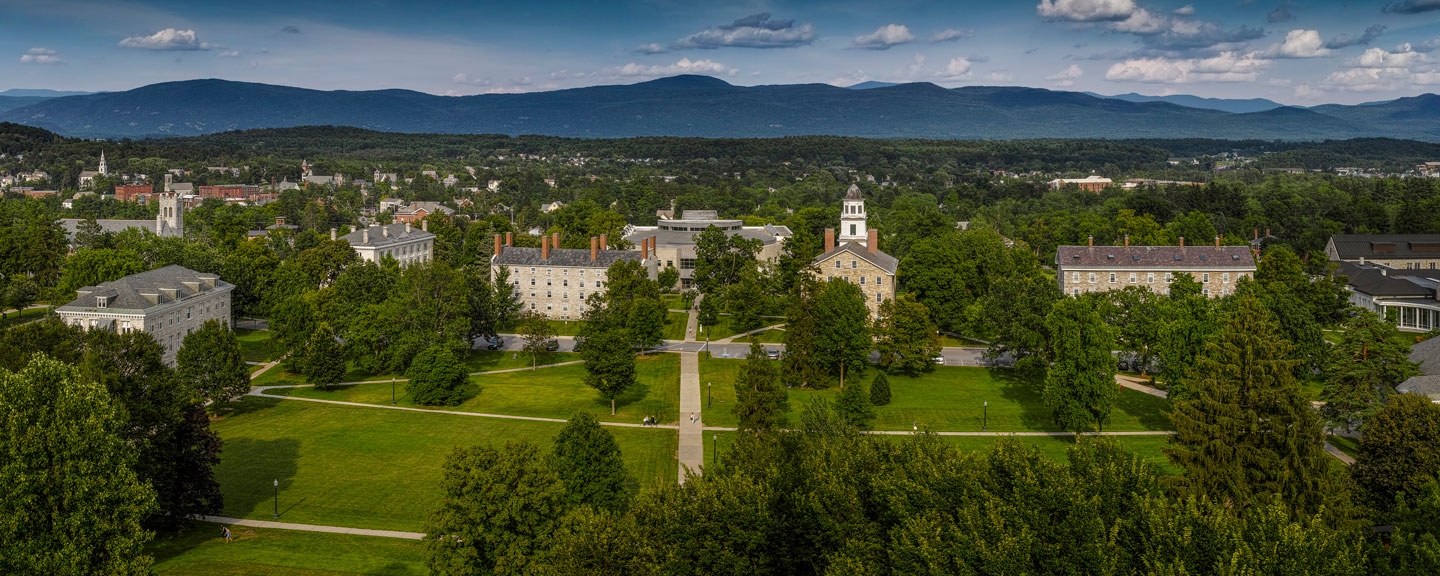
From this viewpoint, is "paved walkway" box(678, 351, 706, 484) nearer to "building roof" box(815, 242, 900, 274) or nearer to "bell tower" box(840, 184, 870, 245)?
"building roof" box(815, 242, 900, 274)

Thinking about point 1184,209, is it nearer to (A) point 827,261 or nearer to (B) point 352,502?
(A) point 827,261

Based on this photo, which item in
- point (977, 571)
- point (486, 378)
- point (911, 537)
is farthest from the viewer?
point (486, 378)

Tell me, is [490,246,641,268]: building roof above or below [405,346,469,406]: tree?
above

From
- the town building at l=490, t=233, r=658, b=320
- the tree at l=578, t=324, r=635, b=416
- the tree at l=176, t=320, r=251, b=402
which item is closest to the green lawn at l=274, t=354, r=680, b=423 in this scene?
the tree at l=578, t=324, r=635, b=416

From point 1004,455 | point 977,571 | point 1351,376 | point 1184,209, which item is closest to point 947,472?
point 1004,455

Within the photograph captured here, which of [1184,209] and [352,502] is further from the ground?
[1184,209]
